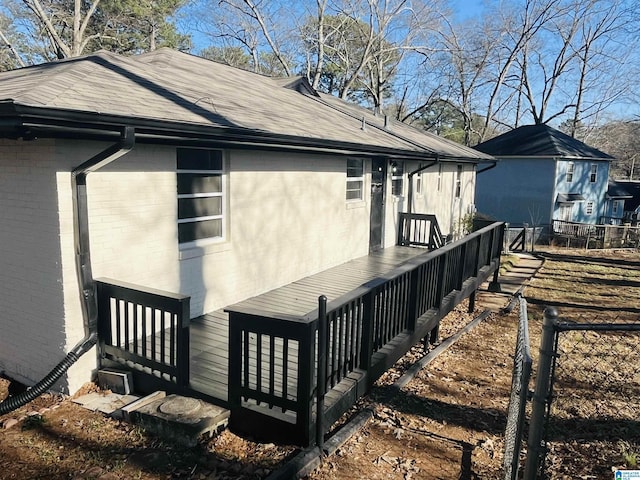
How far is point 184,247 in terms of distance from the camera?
19.4 ft

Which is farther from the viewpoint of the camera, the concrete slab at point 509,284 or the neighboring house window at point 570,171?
the neighboring house window at point 570,171

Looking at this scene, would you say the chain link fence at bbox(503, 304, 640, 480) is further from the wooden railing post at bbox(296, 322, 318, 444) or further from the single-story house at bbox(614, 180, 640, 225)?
the single-story house at bbox(614, 180, 640, 225)

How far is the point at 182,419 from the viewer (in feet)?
12.6

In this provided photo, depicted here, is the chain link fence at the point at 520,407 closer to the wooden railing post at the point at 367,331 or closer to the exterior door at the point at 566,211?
the wooden railing post at the point at 367,331

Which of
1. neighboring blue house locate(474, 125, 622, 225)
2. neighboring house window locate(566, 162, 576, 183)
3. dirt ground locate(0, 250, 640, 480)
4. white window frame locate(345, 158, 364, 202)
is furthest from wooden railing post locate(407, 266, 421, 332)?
neighboring house window locate(566, 162, 576, 183)

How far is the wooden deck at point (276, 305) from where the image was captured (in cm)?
446

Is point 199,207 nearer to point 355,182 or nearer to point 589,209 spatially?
point 355,182

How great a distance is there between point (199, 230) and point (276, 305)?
5.10ft

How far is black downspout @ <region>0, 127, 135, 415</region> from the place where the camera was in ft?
13.9

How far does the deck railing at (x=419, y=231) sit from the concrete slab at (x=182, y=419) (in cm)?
871

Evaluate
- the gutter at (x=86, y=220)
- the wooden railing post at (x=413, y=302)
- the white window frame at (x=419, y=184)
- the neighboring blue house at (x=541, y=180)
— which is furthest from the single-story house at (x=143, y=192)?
the neighboring blue house at (x=541, y=180)

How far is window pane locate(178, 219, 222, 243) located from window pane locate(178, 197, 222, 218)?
11cm

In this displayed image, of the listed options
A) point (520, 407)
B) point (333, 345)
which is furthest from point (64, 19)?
point (520, 407)

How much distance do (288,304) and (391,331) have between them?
2006 millimetres
